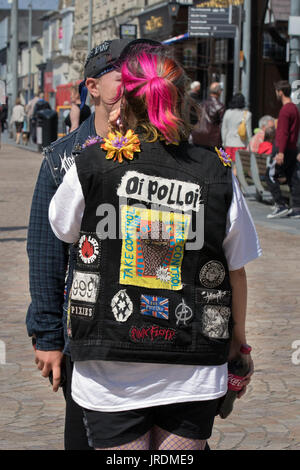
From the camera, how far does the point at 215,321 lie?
253cm

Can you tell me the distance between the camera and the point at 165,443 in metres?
2.50

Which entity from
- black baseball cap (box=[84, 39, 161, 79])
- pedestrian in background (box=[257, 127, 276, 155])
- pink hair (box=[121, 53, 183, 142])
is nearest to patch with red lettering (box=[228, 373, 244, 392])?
pink hair (box=[121, 53, 183, 142])

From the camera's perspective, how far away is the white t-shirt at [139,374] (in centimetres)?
248

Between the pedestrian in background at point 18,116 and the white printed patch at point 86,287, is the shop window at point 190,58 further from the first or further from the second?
the white printed patch at point 86,287

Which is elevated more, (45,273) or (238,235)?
(238,235)

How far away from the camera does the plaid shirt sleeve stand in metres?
2.81

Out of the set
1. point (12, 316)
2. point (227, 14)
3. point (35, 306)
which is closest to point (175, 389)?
point (35, 306)

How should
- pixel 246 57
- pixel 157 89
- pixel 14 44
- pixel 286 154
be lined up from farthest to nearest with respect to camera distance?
pixel 14 44, pixel 246 57, pixel 286 154, pixel 157 89

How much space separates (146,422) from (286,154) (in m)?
11.6

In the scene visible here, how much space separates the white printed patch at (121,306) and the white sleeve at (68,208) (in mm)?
243

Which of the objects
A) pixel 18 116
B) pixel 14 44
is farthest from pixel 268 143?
pixel 14 44

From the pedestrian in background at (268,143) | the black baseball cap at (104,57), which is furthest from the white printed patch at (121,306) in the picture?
the pedestrian in background at (268,143)

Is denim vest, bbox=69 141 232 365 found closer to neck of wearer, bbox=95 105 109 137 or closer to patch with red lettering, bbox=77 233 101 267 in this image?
A: patch with red lettering, bbox=77 233 101 267

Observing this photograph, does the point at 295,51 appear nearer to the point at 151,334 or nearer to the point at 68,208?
the point at 68,208
